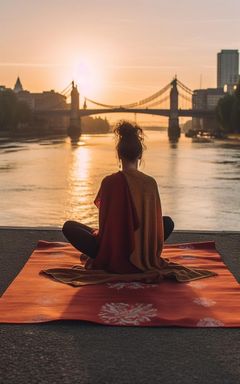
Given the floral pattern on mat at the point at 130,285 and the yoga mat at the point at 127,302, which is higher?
the yoga mat at the point at 127,302

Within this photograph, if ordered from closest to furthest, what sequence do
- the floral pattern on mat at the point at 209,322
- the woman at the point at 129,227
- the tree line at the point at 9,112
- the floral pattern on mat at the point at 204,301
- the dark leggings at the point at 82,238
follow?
the floral pattern on mat at the point at 209,322
the floral pattern on mat at the point at 204,301
the woman at the point at 129,227
the dark leggings at the point at 82,238
the tree line at the point at 9,112

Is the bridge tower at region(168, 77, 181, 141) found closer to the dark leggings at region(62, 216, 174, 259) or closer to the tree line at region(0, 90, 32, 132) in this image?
the tree line at region(0, 90, 32, 132)

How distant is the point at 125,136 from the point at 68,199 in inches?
376

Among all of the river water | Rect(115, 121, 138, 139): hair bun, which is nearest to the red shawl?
Rect(115, 121, 138, 139): hair bun

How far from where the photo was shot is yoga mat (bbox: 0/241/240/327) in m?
4.55

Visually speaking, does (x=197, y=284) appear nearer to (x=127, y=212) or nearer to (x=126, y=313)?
(x=127, y=212)

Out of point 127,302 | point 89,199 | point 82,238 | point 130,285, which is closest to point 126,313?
point 127,302

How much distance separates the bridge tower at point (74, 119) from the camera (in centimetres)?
11975

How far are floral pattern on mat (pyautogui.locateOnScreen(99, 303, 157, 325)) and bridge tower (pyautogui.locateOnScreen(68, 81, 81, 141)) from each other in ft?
358

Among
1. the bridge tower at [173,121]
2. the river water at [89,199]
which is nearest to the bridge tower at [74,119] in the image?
the bridge tower at [173,121]

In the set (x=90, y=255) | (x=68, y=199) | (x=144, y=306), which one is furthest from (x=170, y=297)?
(x=68, y=199)

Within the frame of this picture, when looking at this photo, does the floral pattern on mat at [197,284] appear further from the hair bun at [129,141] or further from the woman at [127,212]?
the hair bun at [129,141]

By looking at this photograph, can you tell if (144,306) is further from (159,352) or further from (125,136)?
(125,136)

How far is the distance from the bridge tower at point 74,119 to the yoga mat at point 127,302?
108511 millimetres
